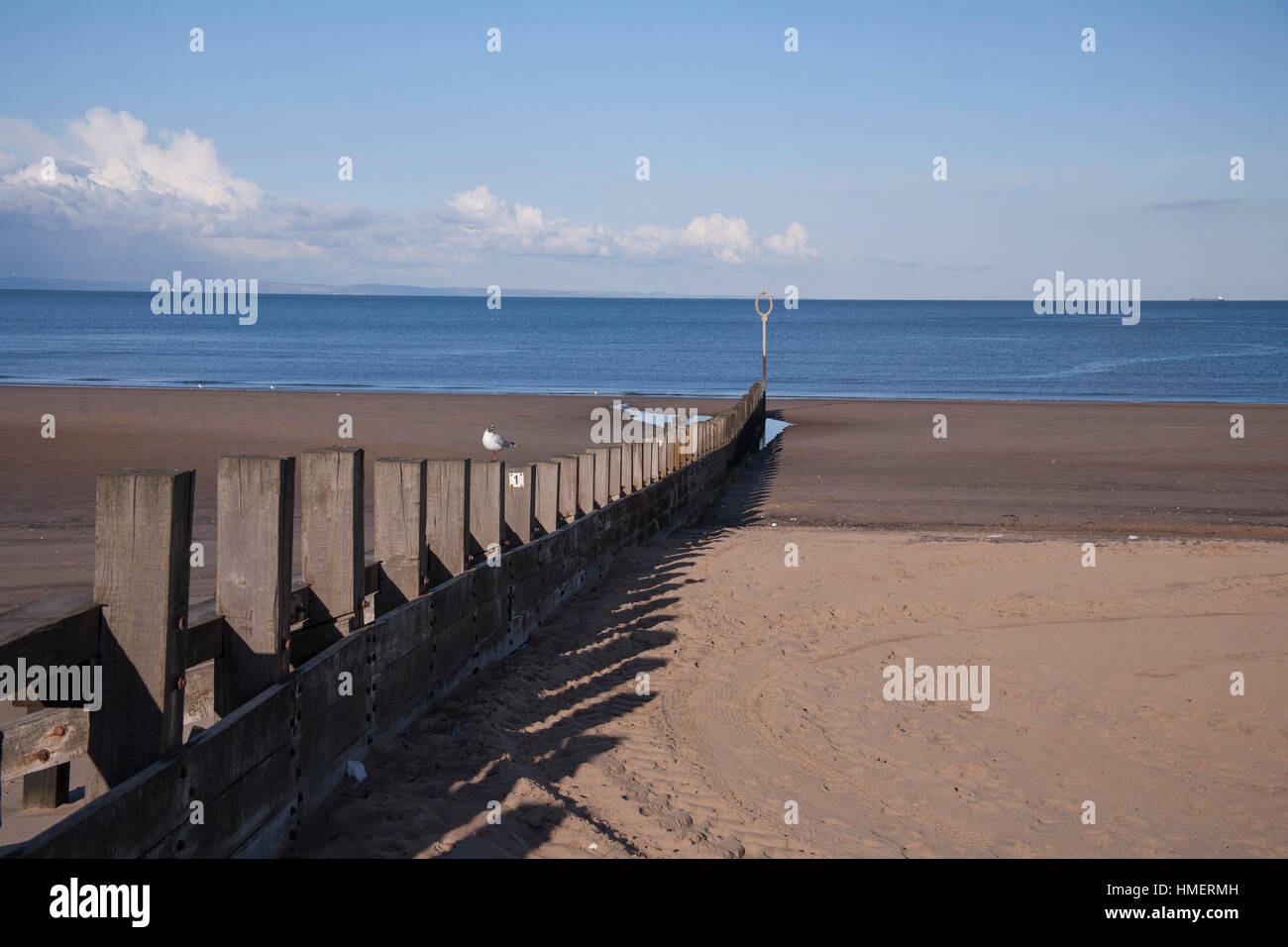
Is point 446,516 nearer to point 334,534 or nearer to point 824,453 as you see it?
point 334,534

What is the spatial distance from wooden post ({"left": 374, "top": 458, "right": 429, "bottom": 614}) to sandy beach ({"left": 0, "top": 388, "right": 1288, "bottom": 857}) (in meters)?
0.68

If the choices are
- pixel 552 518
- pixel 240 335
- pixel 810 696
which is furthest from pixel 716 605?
pixel 240 335

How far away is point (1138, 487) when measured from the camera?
→ 20.6 metres

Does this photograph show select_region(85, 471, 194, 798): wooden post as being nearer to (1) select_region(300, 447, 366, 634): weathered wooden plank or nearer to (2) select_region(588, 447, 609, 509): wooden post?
(1) select_region(300, 447, 366, 634): weathered wooden plank

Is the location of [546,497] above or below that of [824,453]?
above

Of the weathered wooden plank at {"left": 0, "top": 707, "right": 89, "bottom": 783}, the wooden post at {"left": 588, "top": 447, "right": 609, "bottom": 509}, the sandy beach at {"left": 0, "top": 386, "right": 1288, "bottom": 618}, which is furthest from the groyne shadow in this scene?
the wooden post at {"left": 588, "top": 447, "right": 609, "bottom": 509}

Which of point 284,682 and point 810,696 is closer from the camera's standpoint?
point 284,682

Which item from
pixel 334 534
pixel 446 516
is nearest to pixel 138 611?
pixel 334 534

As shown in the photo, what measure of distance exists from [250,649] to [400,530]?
5.21ft

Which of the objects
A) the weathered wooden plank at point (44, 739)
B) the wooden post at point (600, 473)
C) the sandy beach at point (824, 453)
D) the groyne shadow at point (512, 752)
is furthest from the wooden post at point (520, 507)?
the weathered wooden plank at point (44, 739)

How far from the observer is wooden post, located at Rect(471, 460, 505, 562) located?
7023 millimetres

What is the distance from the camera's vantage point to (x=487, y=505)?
704 centimetres

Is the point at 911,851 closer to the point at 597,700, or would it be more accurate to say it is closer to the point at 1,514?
the point at 597,700
